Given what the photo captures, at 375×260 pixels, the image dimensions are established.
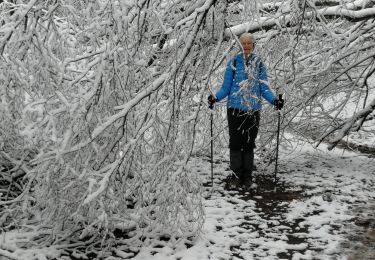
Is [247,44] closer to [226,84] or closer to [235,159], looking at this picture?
[226,84]

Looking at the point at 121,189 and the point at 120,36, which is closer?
the point at 120,36

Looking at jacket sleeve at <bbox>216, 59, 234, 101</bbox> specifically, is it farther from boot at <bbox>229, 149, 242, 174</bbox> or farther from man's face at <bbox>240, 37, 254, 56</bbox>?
boot at <bbox>229, 149, 242, 174</bbox>

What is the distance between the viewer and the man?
589cm

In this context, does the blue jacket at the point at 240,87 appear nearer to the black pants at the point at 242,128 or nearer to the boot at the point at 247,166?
the black pants at the point at 242,128

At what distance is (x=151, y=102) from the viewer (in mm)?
4059

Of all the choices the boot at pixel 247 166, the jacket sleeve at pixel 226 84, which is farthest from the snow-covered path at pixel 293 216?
the jacket sleeve at pixel 226 84

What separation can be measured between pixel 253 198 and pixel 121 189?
211 centimetres

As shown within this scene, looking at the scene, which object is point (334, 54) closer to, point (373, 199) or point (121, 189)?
point (373, 199)

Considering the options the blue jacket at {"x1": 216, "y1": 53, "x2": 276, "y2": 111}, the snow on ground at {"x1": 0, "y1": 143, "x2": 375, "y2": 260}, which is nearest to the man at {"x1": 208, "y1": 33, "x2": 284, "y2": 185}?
the blue jacket at {"x1": 216, "y1": 53, "x2": 276, "y2": 111}

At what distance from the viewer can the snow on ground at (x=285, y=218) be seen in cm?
462

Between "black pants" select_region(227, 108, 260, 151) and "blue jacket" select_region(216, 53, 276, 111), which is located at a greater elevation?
"blue jacket" select_region(216, 53, 276, 111)

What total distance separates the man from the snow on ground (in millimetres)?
401

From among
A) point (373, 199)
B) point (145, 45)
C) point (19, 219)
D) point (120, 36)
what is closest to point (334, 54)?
point (373, 199)

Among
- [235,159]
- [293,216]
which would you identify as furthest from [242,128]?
[293,216]
